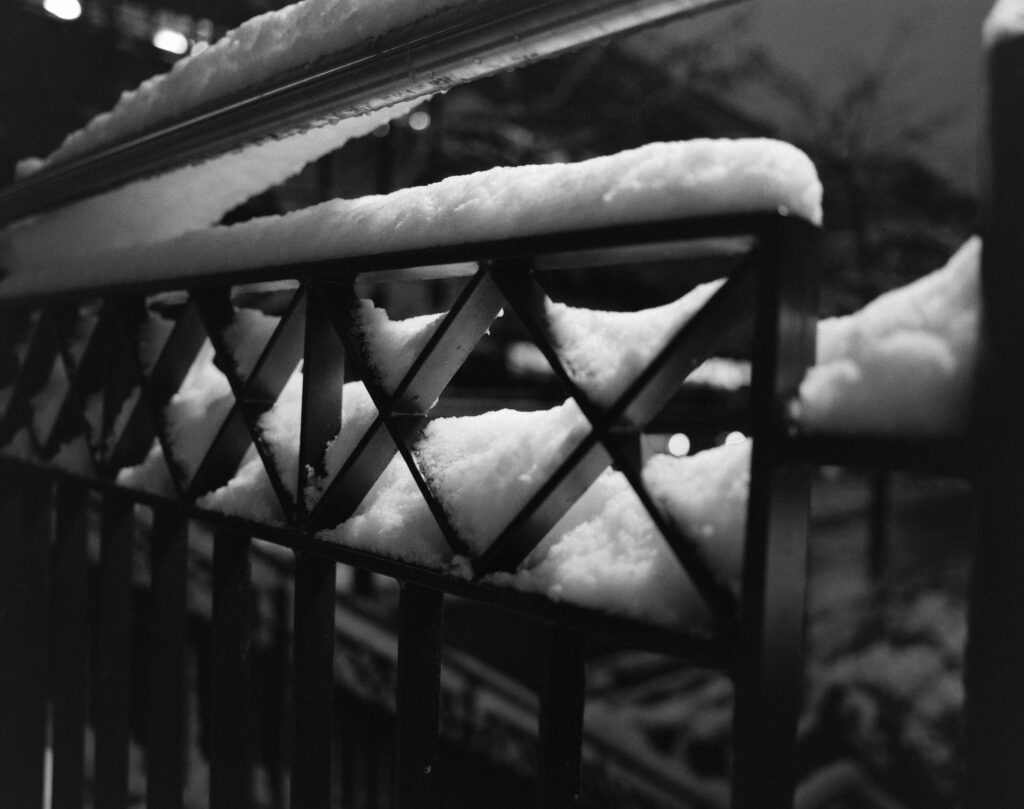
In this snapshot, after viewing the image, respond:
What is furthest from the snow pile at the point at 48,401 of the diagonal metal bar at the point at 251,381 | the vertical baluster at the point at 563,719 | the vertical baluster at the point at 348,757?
the vertical baluster at the point at 348,757

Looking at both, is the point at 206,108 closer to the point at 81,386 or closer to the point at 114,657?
the point at 81,386

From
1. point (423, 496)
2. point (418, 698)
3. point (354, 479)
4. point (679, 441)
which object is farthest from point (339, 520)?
point (679, 441)

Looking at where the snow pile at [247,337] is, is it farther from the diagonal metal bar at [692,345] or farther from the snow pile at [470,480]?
the diagonal metal bar at [692,345]

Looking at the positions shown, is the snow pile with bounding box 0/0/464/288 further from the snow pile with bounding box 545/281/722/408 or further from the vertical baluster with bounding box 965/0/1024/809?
the vertical baluster with bounding box 965/0/1024/809

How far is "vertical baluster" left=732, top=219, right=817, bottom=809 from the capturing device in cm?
101

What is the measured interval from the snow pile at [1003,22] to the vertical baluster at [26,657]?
3.26 meters

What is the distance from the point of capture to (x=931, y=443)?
89cm

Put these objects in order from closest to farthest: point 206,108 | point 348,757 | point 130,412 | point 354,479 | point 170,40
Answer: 1. point 354,479
2. point 206,108
3. point 130,412
4. point 348,757
5. point 170,40

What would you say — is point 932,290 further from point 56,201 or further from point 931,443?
point 56,201

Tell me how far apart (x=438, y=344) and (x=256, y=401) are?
687mm

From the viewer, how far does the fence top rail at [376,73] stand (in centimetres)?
116

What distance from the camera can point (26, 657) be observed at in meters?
3.05

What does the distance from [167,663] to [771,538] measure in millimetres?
1942

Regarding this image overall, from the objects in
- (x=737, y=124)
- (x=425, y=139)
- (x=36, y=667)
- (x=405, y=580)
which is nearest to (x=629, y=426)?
(x=405, y=580)
